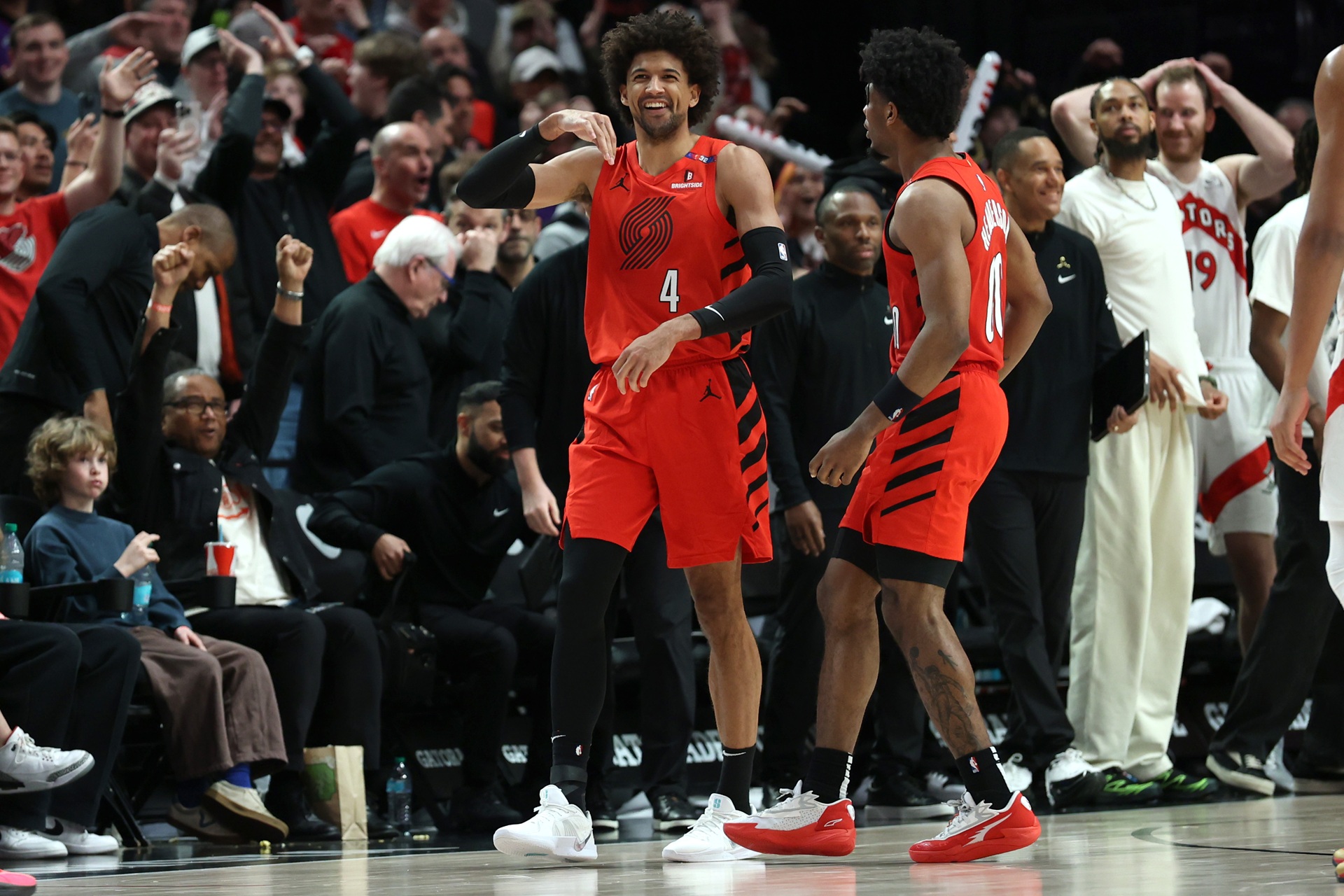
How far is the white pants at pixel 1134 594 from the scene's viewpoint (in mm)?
6512

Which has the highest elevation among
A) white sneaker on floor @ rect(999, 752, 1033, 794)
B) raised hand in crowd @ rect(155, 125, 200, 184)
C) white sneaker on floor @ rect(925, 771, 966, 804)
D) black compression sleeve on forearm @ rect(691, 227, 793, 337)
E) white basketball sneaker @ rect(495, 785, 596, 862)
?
raised hand in crowd @ rect(155, 125, 200, 184)

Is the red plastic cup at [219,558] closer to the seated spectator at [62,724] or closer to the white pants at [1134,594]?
the seated spectator at [62,724]

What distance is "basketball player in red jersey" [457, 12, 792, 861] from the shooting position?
4.45 meters

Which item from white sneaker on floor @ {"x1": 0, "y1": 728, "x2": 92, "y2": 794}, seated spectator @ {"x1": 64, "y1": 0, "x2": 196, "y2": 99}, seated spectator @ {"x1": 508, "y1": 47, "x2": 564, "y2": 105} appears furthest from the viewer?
seated spectator @ {"x1": 508, "y1": 47, "x2": 564, "y2": 105}

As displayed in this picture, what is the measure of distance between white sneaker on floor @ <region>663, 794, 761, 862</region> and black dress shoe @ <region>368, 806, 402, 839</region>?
1753mm

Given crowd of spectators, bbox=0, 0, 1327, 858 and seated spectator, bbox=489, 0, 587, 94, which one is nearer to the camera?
crowd of spectators, bbox=0, 0, 1327, 858

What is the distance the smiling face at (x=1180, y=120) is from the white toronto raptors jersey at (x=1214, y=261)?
3.8 inches

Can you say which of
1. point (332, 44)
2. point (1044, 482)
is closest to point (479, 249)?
point (1044, 482)

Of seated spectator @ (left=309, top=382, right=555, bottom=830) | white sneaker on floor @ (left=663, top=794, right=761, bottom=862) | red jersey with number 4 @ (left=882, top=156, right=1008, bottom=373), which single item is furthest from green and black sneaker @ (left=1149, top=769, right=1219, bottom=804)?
red jersey with number 4 @ (left=882, top=156, right=1008, bottom=373)

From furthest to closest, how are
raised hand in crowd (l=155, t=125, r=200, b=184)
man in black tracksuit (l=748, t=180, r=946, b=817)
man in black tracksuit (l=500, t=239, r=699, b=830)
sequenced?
raised hand in crowd (l=155, t=125, r=200, b=184) → man in black tracksuit (l=748, t=180, r=946, b=817) → man in black tracksuit (l=500, t=239, r=699, b=830)

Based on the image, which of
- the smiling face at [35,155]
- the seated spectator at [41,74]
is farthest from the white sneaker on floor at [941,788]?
the seated spectator at [41,74]

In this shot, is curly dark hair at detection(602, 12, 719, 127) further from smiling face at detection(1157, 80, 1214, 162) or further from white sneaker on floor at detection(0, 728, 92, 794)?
smiling face at detection(1157, 80, 1214, 162)

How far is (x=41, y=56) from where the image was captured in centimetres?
862

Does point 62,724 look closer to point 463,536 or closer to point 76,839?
point 76,839
